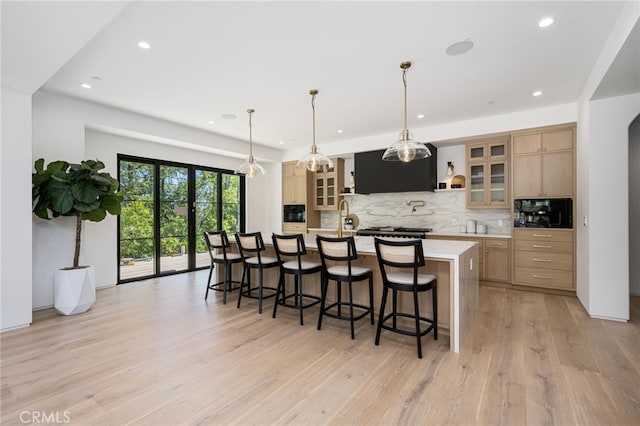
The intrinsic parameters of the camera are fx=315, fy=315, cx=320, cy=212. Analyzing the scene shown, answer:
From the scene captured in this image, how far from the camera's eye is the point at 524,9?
239 centimetres

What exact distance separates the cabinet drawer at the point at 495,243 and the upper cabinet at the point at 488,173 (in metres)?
0.59

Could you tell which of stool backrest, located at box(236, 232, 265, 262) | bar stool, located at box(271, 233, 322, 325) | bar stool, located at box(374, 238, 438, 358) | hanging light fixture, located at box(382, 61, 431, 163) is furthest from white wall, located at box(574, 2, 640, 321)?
stool backrest, located at box(236, 232, 265, 262)

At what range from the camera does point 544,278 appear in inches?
183

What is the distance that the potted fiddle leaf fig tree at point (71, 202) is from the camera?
12.0 ft

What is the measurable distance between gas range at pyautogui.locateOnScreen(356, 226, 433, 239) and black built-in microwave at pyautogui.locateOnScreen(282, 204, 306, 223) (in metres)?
1.55

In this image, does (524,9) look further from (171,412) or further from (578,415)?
(171,412)

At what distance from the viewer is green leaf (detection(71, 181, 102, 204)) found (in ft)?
12.2

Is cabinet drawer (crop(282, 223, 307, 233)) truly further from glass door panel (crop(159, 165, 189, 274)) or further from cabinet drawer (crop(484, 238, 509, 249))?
cabinet drawer (crop(484, 238, 509, 249))

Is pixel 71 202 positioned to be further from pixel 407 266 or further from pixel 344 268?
pixel 407 266

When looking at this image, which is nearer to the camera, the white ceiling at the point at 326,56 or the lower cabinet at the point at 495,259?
the white ceiling at the point at 326,56

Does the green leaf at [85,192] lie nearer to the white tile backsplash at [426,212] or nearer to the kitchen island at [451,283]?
the kitchen island at [451,283]

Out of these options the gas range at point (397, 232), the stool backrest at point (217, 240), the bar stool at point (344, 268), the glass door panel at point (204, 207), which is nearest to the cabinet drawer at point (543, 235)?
the gas range at point (397, 232)

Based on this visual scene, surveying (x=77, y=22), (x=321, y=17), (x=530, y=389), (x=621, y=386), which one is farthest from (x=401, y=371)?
(x=77, y=22)

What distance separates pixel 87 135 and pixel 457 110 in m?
5.68
